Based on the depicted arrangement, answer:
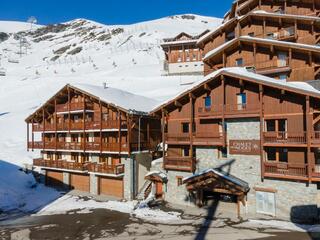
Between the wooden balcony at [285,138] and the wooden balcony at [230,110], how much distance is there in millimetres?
1929

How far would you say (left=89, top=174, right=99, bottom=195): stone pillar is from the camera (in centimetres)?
3434

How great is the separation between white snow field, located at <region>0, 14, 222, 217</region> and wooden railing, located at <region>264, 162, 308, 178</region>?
20.3 metres

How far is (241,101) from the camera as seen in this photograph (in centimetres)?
2705

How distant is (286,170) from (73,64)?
98755mm

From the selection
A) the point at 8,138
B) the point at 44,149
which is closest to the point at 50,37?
the point at 8,138

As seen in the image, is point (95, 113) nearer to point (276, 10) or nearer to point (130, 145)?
point (130, 145)

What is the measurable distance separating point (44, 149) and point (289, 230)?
27.6 m

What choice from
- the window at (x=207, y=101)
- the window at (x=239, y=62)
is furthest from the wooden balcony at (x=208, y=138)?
the window at (x=239, y=62)

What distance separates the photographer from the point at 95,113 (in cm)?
3516

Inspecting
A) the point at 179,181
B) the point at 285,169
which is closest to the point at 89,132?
the point at 179,181

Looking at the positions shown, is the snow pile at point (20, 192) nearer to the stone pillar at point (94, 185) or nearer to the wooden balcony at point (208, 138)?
the stone pillar at point (94, 185)

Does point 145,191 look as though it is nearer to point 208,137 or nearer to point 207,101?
point 208,137

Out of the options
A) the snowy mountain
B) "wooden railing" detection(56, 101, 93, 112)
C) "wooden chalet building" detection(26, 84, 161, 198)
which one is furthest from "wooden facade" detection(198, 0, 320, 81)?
the snowy mountain

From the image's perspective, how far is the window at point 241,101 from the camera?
86.9 feet
